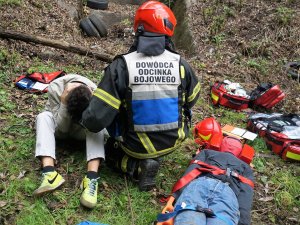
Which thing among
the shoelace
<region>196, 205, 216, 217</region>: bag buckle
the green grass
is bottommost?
the shoelace

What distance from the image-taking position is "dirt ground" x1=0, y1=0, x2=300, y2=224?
7.10 meters

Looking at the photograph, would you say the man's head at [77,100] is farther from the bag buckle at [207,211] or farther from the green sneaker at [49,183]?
the bag buckle at [207,211]

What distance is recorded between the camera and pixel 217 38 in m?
8.56

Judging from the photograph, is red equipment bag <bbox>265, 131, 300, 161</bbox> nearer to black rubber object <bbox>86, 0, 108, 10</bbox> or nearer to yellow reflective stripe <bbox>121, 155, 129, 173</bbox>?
yellow reflective stripe <bbox>121, 155, 129, 173</bbox>

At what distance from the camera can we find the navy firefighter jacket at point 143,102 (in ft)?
11.4

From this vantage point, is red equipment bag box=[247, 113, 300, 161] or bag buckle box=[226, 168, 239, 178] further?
red equipment bag box=[247, 113, 300, 161]

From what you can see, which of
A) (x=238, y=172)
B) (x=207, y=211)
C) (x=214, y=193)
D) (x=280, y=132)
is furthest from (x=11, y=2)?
(x=207, y=211)

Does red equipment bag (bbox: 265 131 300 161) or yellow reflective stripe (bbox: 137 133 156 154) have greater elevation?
yellow reflective stripe (bbox: 137 133 156 154)

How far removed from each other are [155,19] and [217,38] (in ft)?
17.7

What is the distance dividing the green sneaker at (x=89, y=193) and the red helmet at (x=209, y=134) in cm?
132

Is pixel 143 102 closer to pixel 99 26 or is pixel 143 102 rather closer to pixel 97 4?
pixel 99 26

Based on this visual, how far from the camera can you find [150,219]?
3.62 metres

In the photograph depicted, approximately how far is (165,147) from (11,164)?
5.51 feet

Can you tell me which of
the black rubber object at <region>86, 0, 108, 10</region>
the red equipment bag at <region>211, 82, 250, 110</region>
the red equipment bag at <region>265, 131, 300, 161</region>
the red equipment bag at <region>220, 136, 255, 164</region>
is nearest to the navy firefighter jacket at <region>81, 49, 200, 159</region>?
the red equipment bag at <region>220, 136, 255, 164</region>
